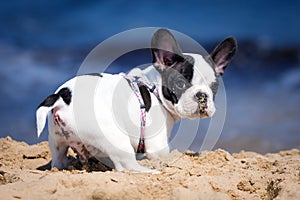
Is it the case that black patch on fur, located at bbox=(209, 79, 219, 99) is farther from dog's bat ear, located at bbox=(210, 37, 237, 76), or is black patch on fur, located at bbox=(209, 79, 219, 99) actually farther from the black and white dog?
dog's bat ear, located at bbox=(210, 37, 237, 76)

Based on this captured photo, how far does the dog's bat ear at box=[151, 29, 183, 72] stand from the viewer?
166 inches

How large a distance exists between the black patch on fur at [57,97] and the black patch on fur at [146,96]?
0.61m

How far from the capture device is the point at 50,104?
3730 millimetres

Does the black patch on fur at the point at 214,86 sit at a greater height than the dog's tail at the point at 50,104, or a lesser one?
greater

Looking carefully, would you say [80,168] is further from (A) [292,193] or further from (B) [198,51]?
(A) [292,193]

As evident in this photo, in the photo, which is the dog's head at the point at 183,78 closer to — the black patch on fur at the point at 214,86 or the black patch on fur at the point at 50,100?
the black patch on fur at the point at 214,86

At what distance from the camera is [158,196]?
2990mm

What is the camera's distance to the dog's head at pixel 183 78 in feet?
13.4

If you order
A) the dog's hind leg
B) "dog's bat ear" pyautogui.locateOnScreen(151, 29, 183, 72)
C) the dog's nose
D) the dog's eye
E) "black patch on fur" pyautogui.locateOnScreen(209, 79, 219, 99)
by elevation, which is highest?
"dog's bat ear" pyautogui.locateOnScreen(151, 29, 183, 72)

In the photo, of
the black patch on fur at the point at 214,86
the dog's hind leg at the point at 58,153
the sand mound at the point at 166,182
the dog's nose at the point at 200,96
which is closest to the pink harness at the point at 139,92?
the sand mound at the point at 166,182

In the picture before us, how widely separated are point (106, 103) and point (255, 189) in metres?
1.27

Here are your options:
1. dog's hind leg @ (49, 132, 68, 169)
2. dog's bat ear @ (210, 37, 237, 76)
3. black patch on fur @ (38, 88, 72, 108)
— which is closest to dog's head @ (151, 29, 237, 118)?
dog's bat ear @ (210, 37, 237, 76)

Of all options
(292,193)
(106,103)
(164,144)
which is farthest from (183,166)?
(292,193)

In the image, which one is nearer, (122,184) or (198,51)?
(122,184)
